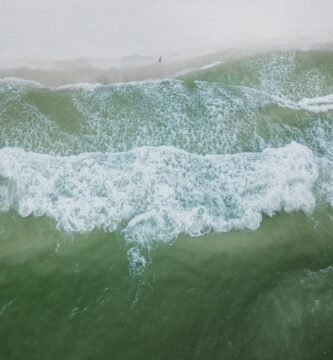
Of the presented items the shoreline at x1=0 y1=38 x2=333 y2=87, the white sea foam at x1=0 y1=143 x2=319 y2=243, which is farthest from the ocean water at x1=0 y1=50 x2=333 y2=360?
Answer: the shoreline at x1=0 y1=38 x2=333 y2=87

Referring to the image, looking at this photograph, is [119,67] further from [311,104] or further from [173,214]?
[311,104]

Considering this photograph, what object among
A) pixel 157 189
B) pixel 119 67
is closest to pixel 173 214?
pixel 157 189

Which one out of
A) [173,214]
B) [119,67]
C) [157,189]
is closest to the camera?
[173,214]

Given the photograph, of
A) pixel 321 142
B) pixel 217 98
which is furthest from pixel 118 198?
pixel 321 142

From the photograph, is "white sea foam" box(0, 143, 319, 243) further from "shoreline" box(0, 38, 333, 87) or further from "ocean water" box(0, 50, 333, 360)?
"shoreline" box(0, 38, 333, 87)

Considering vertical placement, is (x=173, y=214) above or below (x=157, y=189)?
below

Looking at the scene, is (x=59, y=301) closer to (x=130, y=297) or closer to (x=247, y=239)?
(x=130, y=297)

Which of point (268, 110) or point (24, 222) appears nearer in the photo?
point (24, 222)
